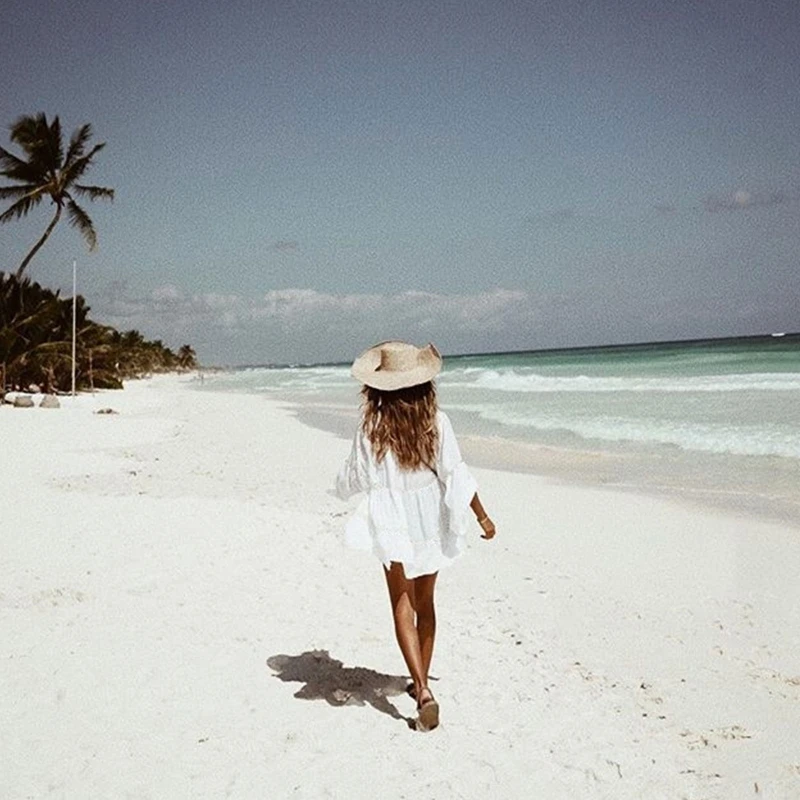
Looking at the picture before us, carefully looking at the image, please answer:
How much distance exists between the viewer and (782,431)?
14.5m

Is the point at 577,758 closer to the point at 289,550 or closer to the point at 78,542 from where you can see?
the point at 289,550

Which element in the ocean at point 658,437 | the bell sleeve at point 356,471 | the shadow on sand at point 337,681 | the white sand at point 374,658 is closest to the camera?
the white sand at point 374,658

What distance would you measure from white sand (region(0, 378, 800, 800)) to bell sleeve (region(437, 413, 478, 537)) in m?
1.00

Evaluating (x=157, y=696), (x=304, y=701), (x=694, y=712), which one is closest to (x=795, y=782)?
(x=694, y=712)

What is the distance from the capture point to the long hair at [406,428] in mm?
3531

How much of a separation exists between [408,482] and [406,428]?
0.85 ft

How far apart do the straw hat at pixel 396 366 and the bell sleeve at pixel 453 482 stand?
0.22 meters

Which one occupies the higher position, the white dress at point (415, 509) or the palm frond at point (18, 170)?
the palm frond at point (18, 170)

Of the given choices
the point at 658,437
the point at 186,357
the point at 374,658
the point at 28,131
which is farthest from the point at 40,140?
the point at 186,357

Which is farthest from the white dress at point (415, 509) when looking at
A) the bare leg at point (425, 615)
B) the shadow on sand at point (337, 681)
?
the shadow on sand at point (337, 681)

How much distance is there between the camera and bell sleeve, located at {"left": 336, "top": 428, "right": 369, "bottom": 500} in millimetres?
3621

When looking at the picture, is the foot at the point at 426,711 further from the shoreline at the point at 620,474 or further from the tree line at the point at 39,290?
the tree line at the point at 39,290

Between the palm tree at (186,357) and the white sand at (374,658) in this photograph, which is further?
the palm tree at (186,357)

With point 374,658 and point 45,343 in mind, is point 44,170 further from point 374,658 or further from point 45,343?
point 374,658
